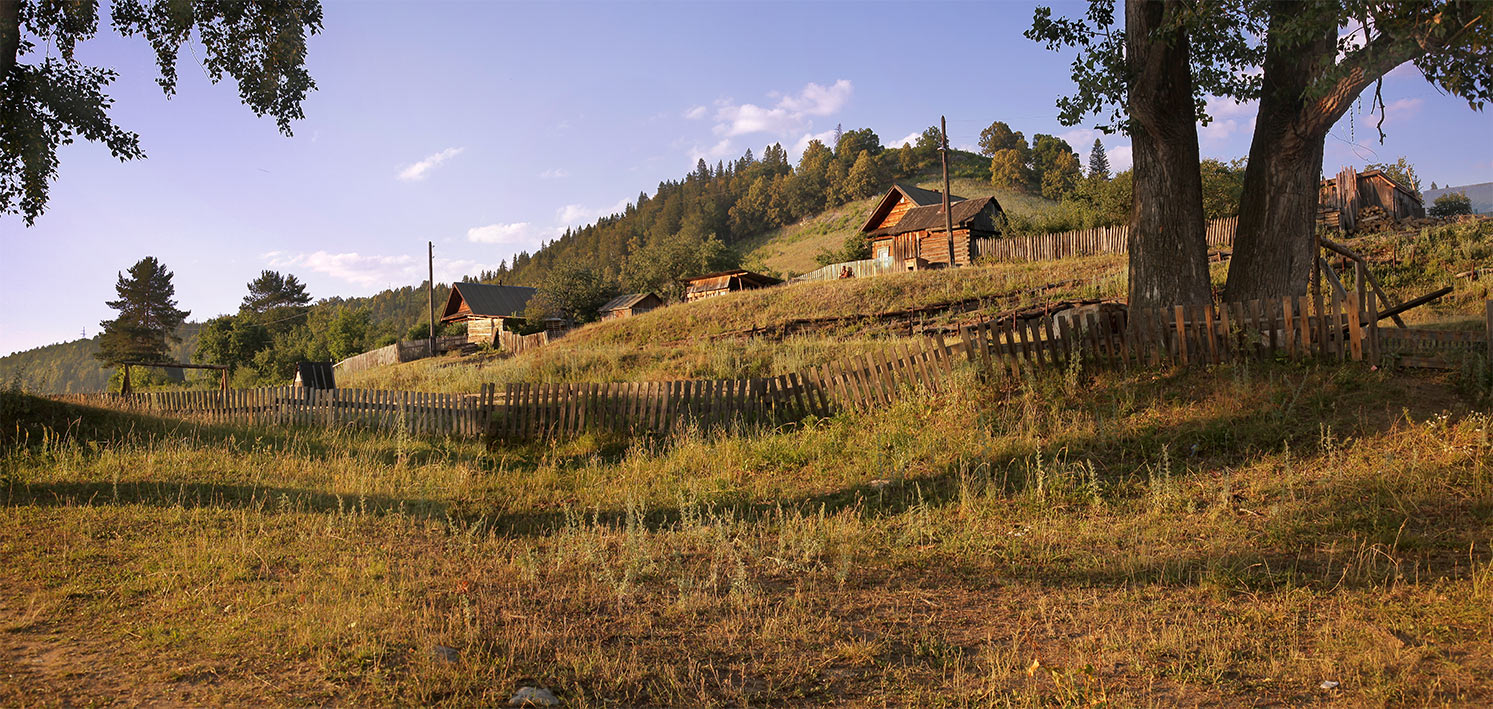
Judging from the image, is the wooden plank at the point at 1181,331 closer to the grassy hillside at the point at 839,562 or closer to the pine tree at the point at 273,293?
the grassy hillside at the point at 839,562

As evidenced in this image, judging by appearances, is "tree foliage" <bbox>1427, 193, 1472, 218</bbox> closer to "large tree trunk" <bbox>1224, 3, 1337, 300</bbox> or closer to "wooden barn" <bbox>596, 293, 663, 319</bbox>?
"wooden barn" <bbox>596, 293, 663, 319</bbox>

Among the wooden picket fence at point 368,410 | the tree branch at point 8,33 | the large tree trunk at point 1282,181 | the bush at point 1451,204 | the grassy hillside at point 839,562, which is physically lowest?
the grassy hillside at point 839,562

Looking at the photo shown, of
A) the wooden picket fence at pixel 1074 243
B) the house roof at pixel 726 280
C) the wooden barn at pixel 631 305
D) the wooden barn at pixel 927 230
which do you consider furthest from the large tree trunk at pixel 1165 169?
the wooden barn at pixel 631 305

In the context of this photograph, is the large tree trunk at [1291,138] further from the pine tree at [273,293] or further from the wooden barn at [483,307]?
the pine tree at [273,293]

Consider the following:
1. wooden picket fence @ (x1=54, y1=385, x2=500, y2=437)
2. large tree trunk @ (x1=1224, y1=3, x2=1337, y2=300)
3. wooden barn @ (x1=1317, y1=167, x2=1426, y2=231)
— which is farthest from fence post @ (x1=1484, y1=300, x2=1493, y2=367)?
wooden barn @ (x1=1317, y1=167, x2=1426, y2=231)

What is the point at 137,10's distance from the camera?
11.2 meters

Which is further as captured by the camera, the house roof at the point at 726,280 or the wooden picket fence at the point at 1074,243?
the house roof at the point at 726,280

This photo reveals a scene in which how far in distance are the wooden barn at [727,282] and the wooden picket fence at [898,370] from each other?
41.9m

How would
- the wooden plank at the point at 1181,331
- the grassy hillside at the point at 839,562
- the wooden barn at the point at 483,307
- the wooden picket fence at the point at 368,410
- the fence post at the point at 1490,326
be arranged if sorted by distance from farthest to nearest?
the wooden barn at the point at 483,307
the wooden picket fence at the point at 368,410
the wooden plank at the point at 1181,331
the fence post at the point at 1490,326
the grassy hillside at the point at 839,562

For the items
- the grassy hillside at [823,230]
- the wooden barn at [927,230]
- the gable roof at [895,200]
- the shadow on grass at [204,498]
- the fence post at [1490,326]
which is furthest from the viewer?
the grassy hillside at [823,230]

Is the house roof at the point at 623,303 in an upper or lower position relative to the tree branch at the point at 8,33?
lower

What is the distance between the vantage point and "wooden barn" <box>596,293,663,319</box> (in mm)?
58938

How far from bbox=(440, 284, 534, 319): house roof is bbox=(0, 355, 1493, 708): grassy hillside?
53.2 meters

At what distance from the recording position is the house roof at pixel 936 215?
52.7 metres
